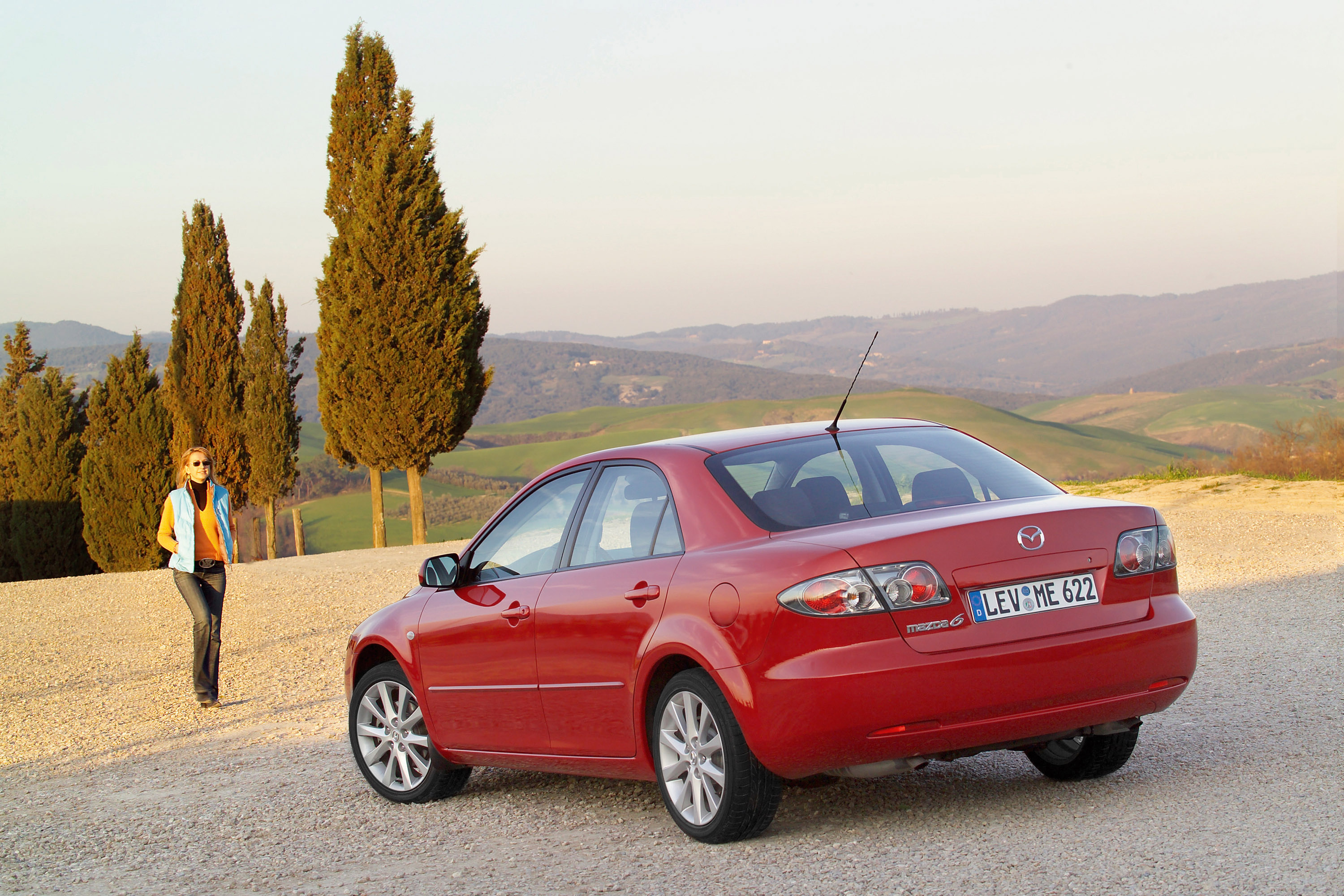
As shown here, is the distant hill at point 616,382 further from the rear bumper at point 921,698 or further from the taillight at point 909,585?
the taillight at point 909,585

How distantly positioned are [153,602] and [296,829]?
13.9 m

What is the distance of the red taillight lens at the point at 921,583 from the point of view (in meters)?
3.99

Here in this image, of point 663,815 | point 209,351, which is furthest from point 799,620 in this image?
point 209,351

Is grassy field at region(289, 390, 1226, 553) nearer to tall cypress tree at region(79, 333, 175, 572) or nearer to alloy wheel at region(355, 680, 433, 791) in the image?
tall cypress tree at region(79, 333, 175, 572)

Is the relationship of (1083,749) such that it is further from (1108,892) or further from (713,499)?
(713,499)

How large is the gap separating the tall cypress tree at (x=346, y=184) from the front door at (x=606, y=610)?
22.2m

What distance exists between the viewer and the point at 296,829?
18.1ft

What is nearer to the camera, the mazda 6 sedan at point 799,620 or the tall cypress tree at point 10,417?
the mazda 6 sedan at point 799,620

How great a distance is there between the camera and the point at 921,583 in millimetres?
3994

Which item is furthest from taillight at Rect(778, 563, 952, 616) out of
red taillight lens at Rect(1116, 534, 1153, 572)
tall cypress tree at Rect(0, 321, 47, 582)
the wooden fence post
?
tall cypress tree at Rect(0, 321, 47, 582)

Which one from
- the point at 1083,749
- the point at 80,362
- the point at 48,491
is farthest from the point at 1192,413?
the point at 80,362

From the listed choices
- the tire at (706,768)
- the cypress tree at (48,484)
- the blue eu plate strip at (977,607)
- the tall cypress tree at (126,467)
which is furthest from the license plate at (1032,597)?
the cypress tree at (48,484)

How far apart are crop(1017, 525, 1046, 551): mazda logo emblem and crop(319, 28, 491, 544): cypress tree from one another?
74.7 feet

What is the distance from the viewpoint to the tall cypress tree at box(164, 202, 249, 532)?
34.2 m
